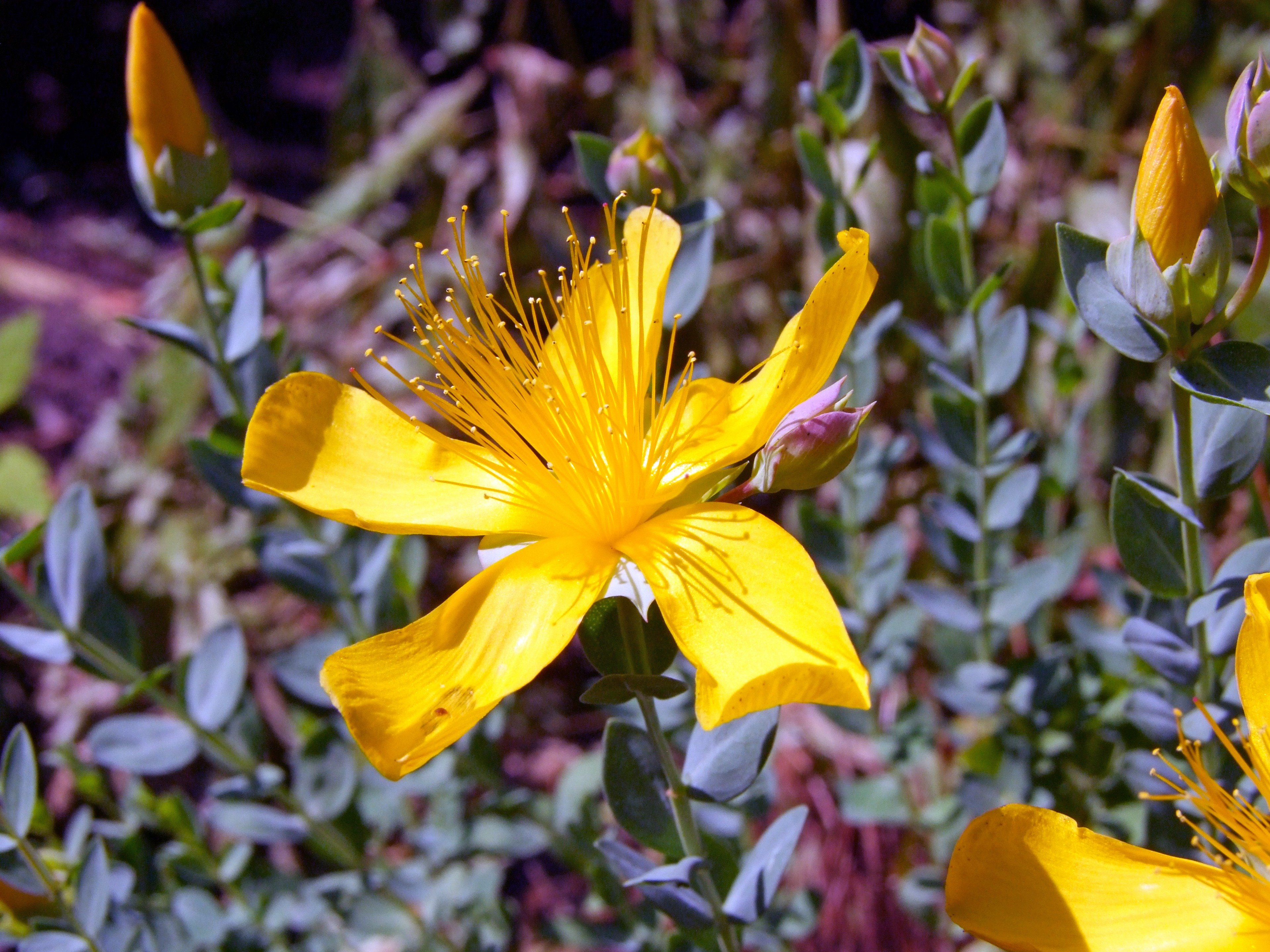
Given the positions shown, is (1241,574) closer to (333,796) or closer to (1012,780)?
(1012,780)

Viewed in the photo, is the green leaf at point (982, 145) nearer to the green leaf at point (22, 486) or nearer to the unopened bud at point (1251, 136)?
the unopened bud at point (1251, 136)

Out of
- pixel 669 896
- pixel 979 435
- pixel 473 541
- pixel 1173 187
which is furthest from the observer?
pixel 473 541

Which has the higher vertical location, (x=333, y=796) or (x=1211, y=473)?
(x=1211, y=473)

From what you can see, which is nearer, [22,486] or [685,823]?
[685,823]

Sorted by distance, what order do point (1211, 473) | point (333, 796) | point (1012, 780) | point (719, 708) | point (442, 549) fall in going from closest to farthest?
point (719, 708)
point (1211, 473)
point (1012, 780)
point (333, 796)
point (442, 549)

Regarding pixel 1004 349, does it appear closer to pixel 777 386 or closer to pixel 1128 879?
pixel 777 386

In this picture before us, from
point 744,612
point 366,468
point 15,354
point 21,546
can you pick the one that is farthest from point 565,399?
point 15,354

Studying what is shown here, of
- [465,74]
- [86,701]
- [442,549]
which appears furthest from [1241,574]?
[465,74]
